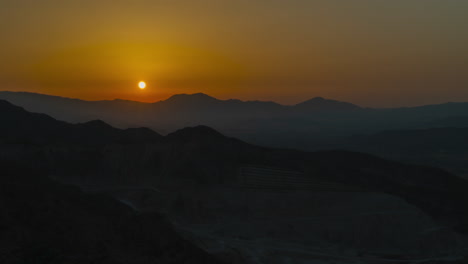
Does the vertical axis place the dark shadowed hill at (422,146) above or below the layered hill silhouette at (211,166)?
above

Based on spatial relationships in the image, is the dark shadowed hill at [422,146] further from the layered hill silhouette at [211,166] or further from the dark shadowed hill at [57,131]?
the dark shadowed hill at [57,131]

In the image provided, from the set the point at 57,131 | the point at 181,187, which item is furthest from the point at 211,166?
the point at 57,131

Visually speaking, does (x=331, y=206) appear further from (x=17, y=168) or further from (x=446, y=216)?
(x=17, y=168)

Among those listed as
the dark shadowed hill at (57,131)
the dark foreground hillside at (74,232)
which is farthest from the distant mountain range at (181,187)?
the dark shadowed hill at (57,131)

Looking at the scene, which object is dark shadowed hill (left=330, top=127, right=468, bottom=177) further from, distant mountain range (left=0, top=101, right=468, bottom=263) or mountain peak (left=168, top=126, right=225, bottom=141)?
mountain peak (left=168, top=126, right=225, bottom=141)

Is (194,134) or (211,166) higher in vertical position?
(194,134)

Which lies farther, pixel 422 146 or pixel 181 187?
pixel 422 146

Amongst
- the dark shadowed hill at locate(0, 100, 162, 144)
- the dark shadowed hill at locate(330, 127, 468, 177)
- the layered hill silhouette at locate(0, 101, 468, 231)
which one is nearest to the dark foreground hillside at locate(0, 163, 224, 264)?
the layered hill silhouette at locate(0, 101, 468, 231)

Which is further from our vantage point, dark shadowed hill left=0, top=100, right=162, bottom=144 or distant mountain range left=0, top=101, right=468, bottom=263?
dark shadowed hill left=0, top=100, right=162, bottom=144

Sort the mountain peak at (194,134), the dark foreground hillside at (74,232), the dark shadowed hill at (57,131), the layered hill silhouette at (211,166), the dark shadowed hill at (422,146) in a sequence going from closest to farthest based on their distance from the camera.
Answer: the dark foreground hillside at (74,232) → the layered hill silhouette at (211,166) → the mountain peak at (194,134) → the dark shadowed hill at (57,131) → the dark shadowed hill at (422,146)

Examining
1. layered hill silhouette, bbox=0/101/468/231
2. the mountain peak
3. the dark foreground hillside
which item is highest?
the mountain peak

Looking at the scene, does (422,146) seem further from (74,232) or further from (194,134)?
(74,232)
